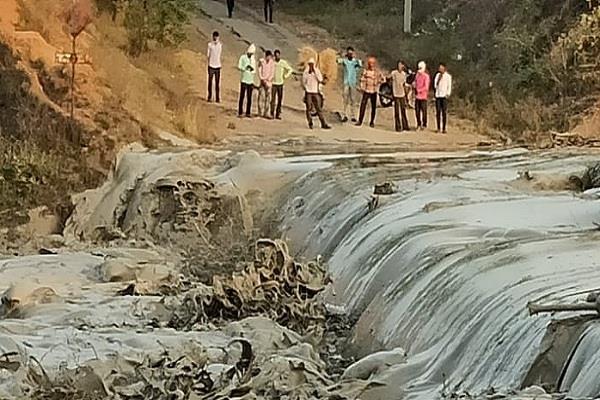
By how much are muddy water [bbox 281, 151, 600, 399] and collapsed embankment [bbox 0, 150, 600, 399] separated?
2 cm

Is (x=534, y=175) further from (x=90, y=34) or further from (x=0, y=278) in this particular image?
(x=90, y=34)

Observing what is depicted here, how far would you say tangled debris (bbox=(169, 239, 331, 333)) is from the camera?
1231 centimetres

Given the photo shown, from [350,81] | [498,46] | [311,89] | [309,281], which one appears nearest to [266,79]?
[311,89]

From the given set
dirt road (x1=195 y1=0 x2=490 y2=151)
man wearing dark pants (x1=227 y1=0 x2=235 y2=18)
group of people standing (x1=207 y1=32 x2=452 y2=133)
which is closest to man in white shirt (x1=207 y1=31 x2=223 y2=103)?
group of people standing (x1=207 y1=32 x2=452 y2=133)

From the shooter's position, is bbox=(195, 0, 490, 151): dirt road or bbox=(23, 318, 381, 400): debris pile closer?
bbox=(23, 318, 381, 400): debris pile

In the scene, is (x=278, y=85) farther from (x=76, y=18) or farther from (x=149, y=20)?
(x=76, y=18)

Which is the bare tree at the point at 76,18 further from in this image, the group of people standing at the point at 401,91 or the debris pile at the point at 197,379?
A: the debris pile at the point at 197,379

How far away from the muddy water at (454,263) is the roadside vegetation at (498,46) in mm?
8143

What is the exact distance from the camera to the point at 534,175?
1580 cm

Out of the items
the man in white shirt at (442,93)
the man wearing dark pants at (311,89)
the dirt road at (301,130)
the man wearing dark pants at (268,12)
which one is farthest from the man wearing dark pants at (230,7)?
the man in white shirt at (442,93)

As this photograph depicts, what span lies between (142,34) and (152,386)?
1733 cm

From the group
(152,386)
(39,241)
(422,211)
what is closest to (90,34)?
(39,241)

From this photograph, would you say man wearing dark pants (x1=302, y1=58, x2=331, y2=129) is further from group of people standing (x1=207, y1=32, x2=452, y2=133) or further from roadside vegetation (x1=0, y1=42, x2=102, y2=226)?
roadside vegetation (x1=0, y1=42, x2=102, y2=226)

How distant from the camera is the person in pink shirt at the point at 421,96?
928 inches
